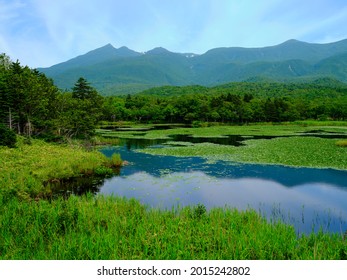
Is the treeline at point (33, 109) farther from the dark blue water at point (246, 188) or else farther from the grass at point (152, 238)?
the grass at point (152, 238)

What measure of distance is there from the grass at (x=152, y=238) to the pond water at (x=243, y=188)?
313cm

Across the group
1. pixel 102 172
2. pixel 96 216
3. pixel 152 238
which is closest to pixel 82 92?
pixel 102 172

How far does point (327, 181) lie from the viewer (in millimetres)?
25469

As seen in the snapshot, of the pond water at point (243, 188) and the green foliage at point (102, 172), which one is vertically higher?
the green foliage at point (102, 172)

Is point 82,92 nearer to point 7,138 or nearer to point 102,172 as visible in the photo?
point 7,138

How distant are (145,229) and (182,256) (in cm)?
275

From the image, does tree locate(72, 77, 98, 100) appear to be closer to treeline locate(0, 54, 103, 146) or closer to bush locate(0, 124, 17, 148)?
treeline locate(0, 54, 103, 146)

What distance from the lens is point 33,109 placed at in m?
41.1

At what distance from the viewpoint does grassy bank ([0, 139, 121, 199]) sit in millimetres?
20131

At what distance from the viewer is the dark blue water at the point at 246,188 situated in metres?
17.9

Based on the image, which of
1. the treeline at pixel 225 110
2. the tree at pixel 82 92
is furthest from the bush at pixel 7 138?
the treeline at pixel 225 110

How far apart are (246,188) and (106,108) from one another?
101 meters

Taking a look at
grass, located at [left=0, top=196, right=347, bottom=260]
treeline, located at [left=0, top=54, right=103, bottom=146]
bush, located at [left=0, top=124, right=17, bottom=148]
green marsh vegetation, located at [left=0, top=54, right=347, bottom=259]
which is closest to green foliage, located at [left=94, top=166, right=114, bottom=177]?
green marsh vegetation, located at [left=0, top=54, right=347, bottom=259]
